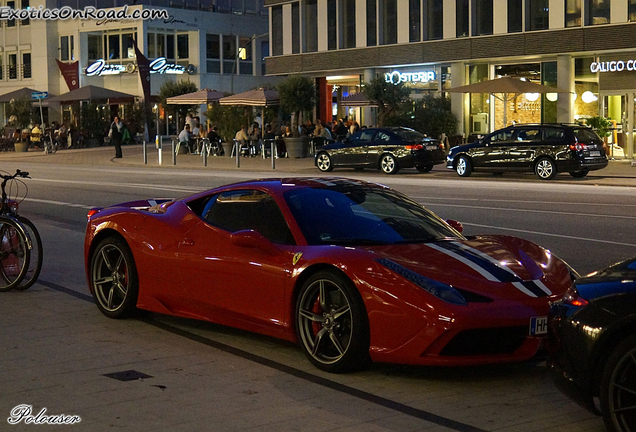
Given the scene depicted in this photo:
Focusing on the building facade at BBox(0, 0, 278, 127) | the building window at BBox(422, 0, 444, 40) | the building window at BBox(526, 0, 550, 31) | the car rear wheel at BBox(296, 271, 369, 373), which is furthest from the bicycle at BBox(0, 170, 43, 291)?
the building facade at BBox(0, 0, 278, 127)

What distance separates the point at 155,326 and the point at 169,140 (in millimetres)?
61108

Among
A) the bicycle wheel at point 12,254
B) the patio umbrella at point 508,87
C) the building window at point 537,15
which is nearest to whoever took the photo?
the bicycle wheel at point 12,254

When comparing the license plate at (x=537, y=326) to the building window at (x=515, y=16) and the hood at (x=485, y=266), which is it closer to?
the hood at (x=485, y=266)

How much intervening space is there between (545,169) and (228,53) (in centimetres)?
5099

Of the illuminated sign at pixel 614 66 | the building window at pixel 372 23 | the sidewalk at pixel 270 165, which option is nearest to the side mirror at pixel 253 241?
the sidewalk at pixel 270 165

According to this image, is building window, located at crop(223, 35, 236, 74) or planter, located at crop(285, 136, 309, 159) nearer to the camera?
planter, located at crop(285, 136, 309, 159)

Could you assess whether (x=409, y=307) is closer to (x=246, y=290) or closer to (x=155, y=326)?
(x=246, y=290)

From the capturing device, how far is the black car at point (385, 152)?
101ft

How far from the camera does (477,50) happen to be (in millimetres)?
43688

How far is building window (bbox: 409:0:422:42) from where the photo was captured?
46.6m

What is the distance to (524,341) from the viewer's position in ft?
19.7

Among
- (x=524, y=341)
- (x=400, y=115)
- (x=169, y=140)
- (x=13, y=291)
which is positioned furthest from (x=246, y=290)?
(x=169, y=140)

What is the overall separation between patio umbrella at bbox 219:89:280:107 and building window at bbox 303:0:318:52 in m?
→ 7.99

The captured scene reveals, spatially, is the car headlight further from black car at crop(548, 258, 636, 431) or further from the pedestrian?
the pedestrian
